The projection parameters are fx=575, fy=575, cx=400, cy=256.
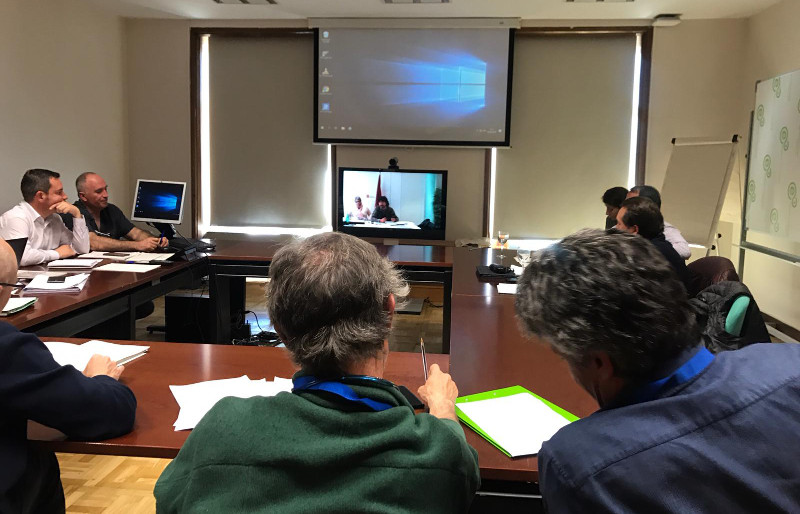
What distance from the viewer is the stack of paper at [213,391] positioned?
4.57 feet

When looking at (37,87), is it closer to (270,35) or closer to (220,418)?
(270,35)

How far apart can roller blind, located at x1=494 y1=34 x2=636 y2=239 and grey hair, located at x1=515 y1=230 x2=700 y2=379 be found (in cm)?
519

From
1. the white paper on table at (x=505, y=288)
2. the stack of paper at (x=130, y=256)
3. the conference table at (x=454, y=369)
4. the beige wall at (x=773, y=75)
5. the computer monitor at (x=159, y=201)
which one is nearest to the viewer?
the conference table at (x=454, y=369)

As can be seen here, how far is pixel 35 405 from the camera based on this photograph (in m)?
1.15

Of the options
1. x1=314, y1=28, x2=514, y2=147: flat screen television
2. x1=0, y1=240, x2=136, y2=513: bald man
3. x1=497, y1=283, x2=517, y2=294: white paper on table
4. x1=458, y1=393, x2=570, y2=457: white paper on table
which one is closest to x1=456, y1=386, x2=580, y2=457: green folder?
x1=458, y1=393, x2=570, y2=457: white paper on table

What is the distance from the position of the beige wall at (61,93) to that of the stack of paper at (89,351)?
3.50 metres

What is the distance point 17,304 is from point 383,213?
371 cm

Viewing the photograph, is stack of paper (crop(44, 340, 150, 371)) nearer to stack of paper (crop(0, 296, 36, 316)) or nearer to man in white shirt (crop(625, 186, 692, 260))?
stack of paper (crop(0, 296, 36, 316))

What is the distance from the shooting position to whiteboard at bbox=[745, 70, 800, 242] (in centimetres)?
395

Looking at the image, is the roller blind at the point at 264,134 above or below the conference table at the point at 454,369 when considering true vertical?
above

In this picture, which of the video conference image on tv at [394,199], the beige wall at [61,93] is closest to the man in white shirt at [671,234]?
the video conference image on tv at [394,199]

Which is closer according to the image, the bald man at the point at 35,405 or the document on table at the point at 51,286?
the bald man at the point at 35,405

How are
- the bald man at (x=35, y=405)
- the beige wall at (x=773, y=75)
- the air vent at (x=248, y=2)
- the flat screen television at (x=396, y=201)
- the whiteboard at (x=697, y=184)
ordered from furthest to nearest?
1. the flat screen television at (x=396, y=201)
2. the air vent at (x=248, y=2)
3. the whiteboard at (x=697, y=184)
4. the beige wall at (x=773, y=75)
5. the bald man at (x=35, y=405)

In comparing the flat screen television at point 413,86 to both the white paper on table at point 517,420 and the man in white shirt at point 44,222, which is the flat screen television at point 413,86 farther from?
the white paper on table at point 517,420
